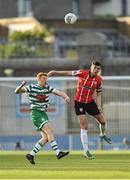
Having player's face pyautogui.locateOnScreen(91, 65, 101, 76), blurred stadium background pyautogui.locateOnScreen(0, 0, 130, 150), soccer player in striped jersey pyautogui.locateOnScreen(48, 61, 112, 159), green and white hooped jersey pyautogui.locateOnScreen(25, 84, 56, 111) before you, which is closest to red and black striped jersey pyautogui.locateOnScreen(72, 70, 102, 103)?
→ soccer player in striped jersey pyautogui.locateOnScreen(48, 61, 112, 159)

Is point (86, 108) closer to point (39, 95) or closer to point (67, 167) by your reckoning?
point (39, 95)

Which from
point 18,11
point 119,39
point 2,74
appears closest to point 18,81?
point 2,74

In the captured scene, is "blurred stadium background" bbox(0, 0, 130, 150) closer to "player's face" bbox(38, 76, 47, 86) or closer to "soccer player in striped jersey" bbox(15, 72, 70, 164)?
"soccer player in striped jersey" bbox(15, 72, 70, 164)

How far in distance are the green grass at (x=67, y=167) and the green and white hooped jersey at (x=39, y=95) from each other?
124 cm

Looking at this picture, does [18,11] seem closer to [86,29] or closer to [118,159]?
[86,29]

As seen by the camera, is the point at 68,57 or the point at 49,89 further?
the point at 68,57

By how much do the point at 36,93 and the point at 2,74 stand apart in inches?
1131

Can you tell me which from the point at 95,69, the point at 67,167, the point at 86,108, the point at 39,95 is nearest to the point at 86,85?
the point at 86,108

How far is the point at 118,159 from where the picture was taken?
70.2 ft

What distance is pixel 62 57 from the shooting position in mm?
50625

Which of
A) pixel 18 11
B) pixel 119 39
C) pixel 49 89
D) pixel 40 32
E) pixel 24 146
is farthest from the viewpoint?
pixel 18 11

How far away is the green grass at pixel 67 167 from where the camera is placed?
666 inches

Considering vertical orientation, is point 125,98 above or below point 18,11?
below

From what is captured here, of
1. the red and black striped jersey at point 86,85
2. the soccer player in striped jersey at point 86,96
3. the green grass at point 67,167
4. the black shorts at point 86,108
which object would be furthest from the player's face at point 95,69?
the green grass at point 67,167
